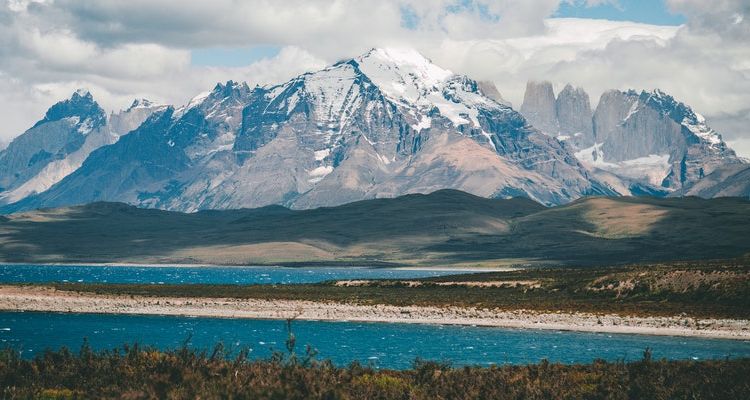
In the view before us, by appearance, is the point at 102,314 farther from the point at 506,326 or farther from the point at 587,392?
the point at 587,392

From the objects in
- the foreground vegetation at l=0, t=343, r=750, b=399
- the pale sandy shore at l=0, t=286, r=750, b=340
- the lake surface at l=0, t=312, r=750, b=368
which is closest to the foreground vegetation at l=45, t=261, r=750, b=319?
the pale sandy shore at l=0, t=286, r=750, b=340

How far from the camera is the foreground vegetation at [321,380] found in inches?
1537

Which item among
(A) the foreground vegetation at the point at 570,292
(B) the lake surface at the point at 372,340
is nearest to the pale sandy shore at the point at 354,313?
(B) the lake surface at the point at 372,340

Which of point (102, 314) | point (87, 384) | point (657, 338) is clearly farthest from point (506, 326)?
point (87, 384)

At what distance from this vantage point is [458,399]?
1555 inches

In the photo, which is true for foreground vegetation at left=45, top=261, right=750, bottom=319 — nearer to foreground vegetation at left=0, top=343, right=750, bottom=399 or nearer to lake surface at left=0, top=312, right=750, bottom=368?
lake surface at left=0, top=312, right=750, bottom=368

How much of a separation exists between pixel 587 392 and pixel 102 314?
71.7 meters

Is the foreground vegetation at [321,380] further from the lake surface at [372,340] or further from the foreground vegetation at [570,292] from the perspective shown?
the foreground vegetation at [570,292]

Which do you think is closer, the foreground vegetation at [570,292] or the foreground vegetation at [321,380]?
the foreground vegetation at [321,380]

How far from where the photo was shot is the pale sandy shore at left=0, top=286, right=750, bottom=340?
87438 mm

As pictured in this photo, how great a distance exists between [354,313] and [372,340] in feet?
68.3

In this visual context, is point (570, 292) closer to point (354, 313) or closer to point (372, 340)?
point (354, 313)

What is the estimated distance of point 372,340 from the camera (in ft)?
266

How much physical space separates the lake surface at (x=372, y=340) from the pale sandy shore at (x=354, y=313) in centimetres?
353
